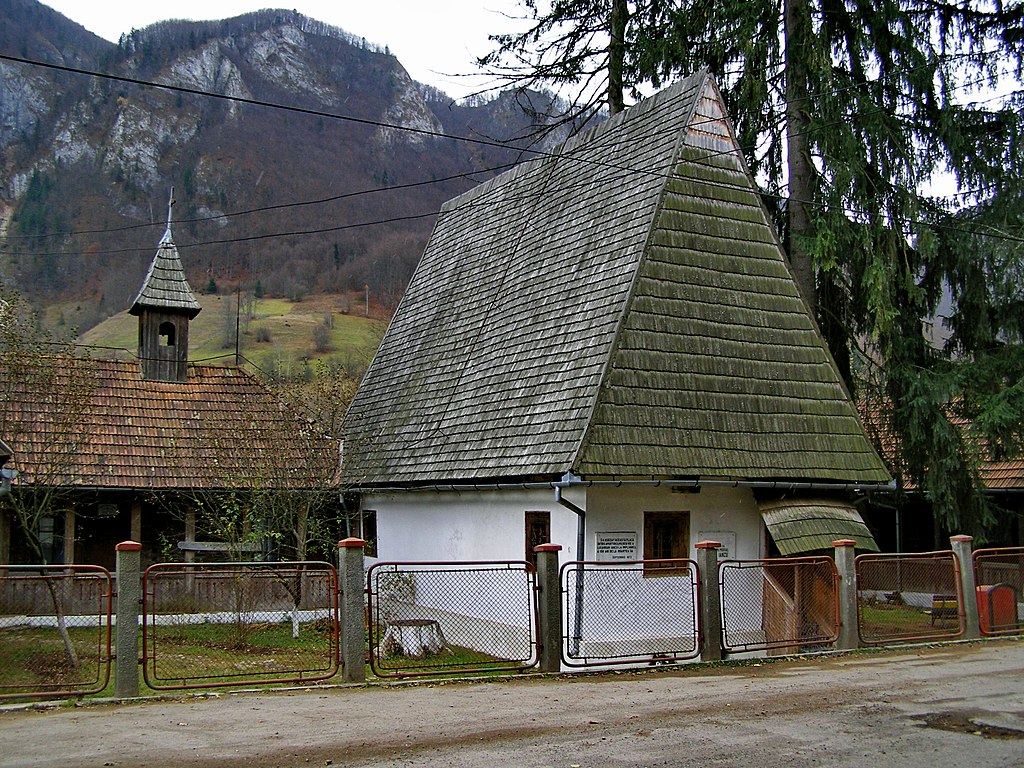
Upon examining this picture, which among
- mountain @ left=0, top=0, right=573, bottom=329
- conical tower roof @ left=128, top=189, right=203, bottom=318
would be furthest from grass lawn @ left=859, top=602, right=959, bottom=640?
mountain @ left=0, top=0, right=573, bottom=329

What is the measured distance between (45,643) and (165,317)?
41.0ft

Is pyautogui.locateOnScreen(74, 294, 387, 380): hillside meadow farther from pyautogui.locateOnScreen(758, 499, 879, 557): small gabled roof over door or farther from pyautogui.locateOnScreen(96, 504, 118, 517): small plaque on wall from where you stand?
pyautogui.locateOnScreen(758, 499, 879, 557): small gabled roof over door

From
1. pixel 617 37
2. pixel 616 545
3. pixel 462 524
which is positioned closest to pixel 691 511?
pixel 616 545

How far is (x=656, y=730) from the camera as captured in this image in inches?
328

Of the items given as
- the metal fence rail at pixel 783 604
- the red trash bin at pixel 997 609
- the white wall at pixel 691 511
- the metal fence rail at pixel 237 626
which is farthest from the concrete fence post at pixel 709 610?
the red trash bin at pixel 997 609

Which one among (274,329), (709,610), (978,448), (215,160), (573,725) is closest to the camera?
(573,725)

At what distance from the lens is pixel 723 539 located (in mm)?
14930

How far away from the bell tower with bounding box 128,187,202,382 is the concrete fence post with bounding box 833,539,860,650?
16.2 metres

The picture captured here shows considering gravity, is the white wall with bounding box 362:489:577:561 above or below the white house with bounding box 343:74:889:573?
below

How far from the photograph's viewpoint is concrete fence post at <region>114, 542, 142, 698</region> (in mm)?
10086

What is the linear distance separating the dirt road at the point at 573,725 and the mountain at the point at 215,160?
5664 centimetres

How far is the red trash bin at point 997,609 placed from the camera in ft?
49.6

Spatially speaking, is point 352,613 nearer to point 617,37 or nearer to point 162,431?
point 162,431

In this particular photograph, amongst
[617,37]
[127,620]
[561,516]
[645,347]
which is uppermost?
[617,37]
